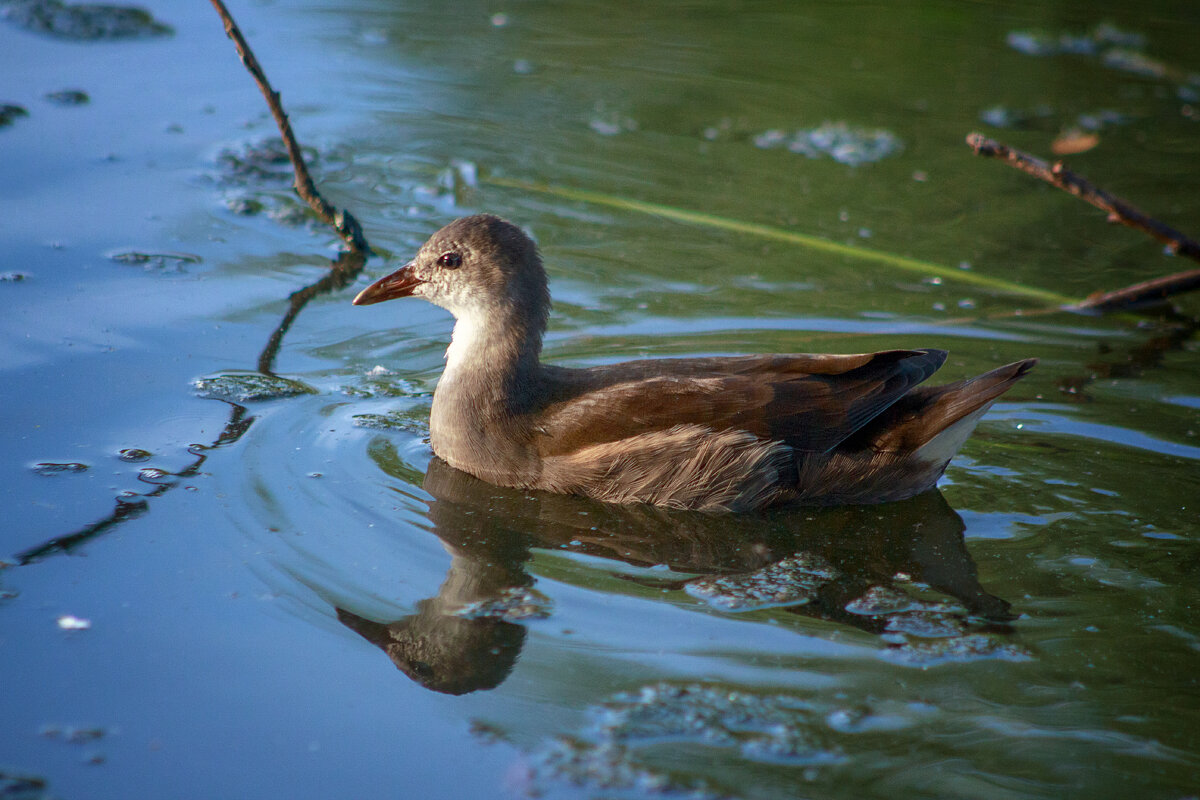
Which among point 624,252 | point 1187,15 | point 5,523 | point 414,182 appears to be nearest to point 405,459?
point 5,523

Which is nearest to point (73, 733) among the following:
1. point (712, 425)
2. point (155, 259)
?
point (712, 425)

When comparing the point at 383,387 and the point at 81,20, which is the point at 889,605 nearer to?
the point at 383,387

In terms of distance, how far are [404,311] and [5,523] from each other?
2.58 m

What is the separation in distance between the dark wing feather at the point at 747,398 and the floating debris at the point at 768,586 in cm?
59

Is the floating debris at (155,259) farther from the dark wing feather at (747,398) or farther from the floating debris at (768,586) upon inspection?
the floating debris at (768,586)

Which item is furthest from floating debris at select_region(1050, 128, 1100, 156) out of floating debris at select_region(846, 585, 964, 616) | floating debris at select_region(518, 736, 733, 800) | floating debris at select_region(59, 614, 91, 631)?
floating debris at select_region(59, 614, 91, 631)

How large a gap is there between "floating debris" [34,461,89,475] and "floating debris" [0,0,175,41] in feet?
18.8

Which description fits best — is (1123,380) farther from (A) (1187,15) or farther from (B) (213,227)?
(A) (1187,15)

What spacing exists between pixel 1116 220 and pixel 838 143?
2.62m

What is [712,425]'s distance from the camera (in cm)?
457

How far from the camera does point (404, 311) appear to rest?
20.5 feet

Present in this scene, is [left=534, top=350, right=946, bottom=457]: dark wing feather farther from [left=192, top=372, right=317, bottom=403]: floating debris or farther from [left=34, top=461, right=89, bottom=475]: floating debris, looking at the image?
[left=34, top=461, right=89, bottom=475]: floating debris

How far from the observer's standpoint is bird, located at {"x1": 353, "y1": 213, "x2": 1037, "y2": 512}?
458 cm

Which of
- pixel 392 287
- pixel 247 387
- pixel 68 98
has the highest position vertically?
pixel 68 98
